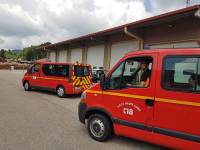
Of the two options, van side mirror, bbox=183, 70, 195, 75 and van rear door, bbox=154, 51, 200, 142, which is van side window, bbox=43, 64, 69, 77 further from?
van side mirror, bbox=183, 70, 195, 75

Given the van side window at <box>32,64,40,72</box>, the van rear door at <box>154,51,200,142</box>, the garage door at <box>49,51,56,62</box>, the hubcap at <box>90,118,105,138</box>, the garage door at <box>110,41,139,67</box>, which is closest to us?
the van rear door at <box>154,51,200,142</box>

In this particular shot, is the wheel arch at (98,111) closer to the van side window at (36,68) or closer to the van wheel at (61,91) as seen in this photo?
the van wheel at (61,91)

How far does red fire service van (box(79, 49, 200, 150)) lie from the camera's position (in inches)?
142

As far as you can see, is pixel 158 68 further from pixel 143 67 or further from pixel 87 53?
pixel 87 53

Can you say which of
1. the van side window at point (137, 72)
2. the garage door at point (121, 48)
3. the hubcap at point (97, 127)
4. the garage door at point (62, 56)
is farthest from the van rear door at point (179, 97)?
the garage door at point (62, 56)

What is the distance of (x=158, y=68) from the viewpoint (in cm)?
401

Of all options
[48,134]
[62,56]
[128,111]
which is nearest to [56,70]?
[48,134]

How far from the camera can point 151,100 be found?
4.01 meters

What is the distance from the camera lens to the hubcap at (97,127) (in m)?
4.88

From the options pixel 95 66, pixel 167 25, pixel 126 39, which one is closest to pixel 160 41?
pixel 167 25

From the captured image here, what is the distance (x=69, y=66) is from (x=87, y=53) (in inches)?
363

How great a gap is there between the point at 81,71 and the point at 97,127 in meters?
6.34

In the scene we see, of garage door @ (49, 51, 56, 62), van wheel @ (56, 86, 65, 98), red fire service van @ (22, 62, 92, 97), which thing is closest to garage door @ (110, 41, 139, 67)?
red fire service van @ (22, 62, 92, 97)

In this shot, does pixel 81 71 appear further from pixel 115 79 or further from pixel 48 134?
pixel 115 79
